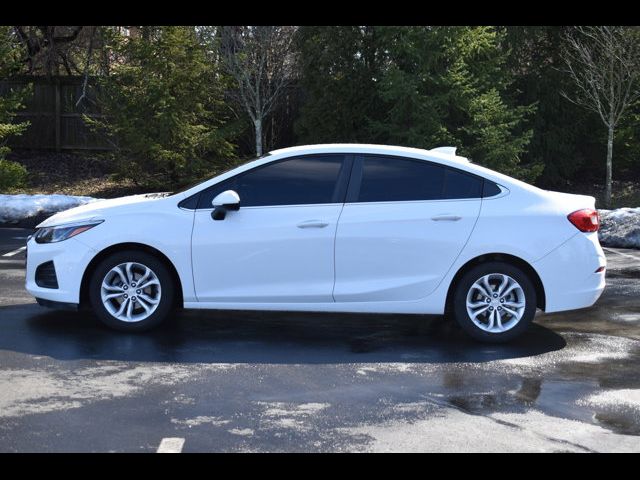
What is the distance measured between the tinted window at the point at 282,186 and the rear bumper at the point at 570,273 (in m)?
1.85

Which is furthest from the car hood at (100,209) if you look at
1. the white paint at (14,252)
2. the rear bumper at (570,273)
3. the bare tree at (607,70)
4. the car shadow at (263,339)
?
the bare tree at (607,70)

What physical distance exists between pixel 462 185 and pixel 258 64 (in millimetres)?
14516

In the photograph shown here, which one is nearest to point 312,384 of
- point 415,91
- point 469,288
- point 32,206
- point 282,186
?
point 469,288

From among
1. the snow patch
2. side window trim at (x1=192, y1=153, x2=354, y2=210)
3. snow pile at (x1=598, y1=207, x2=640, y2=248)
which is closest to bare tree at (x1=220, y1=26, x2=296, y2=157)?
snow pile at (x1=598, y1=207, x2=640, y2=248)

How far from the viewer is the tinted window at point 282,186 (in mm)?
8180

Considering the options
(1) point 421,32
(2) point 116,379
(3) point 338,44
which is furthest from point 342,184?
(3) point 338,44

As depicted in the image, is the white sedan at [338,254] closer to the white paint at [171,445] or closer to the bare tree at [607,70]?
the white paint at [171,445]

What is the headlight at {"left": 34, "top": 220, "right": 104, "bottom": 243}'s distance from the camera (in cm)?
818

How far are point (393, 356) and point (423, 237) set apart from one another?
1054 millimetres

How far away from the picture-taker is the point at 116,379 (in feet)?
22.2

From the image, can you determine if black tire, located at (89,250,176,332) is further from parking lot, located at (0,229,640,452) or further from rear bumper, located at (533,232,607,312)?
rear bumper, located at (533,232,607,312)

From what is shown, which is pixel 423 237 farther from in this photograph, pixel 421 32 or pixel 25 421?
pixel 421 32

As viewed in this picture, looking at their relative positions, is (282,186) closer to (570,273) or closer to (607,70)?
(570,273)
